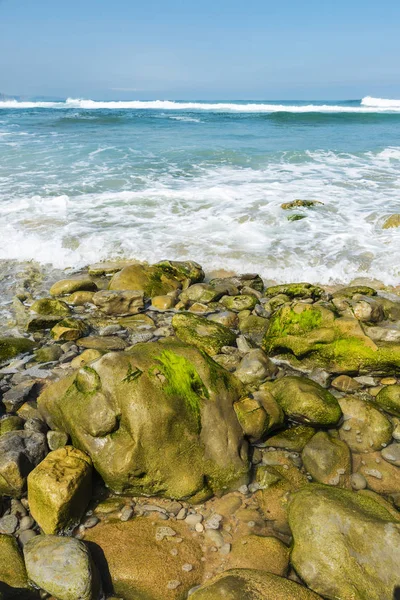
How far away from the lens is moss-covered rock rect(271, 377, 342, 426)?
12.5ft

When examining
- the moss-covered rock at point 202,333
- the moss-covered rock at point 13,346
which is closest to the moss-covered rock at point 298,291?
the moss-covered rock at point 202,333

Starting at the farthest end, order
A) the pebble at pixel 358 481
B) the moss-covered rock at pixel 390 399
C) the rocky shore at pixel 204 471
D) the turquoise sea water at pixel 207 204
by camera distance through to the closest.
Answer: the turquoise sea water at pixel 207 204
the moss-covered rock at pixel 390 399
the pebble at pixel 358 481
the rocky shore at pixel 204 471

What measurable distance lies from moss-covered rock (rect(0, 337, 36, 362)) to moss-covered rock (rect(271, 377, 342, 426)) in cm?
304

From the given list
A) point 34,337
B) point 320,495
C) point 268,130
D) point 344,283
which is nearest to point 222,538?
point 320,495

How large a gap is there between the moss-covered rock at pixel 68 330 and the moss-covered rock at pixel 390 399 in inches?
142

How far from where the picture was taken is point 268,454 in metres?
3.68

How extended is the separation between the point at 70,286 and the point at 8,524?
4.04 m

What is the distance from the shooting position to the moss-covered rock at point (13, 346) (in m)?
4.89

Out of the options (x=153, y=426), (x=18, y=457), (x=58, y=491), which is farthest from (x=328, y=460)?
(x=18, y=457)

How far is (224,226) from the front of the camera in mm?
9273

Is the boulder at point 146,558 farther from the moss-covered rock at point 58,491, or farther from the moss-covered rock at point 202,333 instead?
the moss-covered rock at point 202,333

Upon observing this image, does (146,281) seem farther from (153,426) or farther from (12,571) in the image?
(12,571)

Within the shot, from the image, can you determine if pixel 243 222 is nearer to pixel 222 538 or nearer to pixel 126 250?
pixel 126 250

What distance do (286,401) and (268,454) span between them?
1.74ft
